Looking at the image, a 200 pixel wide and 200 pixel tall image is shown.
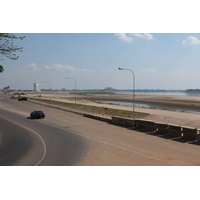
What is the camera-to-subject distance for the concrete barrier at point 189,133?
60.3 ft

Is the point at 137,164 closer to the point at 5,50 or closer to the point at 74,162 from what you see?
the point at 74,162

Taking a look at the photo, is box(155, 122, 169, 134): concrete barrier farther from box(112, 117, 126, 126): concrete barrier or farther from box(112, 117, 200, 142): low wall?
box(112, 117, 126, 126): concrete barrier

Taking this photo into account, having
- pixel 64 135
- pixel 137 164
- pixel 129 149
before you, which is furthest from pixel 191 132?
pixel 64 135

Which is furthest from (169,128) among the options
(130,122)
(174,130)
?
(130,122)

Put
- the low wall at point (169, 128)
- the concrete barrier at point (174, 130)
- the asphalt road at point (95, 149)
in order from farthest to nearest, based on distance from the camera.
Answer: the concrete barrier at point (174, 130)
the low wall at point (169, 128)
the asphalt road at point (95, 149)

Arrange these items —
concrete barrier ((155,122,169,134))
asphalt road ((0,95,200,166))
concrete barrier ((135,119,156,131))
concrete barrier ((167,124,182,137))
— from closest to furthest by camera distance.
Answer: asphalt road ((0,95,200,166)) < concrete barrier ((167,124,182,137)) < concrete barrier ((155,122,169,134)) < concrete barrier ((135,119,156,131))

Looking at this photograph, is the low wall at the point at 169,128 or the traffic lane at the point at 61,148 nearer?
the traffic lane at the point at 61,148

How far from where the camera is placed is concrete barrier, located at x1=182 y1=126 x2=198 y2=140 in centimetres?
1838

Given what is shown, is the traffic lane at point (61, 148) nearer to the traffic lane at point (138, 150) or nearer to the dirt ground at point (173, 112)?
the traffic lane at point (138, 150)

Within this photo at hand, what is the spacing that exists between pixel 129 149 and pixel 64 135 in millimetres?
7495

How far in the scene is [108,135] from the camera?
21531mm

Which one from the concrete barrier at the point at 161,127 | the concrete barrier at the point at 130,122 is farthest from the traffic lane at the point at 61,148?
the concrete barrier at the point at 161,127

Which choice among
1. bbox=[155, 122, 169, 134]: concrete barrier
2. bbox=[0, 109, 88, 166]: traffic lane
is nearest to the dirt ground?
bbox=[155, 122, 169, 134]: concrete barrier

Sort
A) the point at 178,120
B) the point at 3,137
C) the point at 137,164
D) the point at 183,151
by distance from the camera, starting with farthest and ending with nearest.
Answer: the point at 178,120 → the point at 3,137 → the point at 183,151 → the point at 137,164
